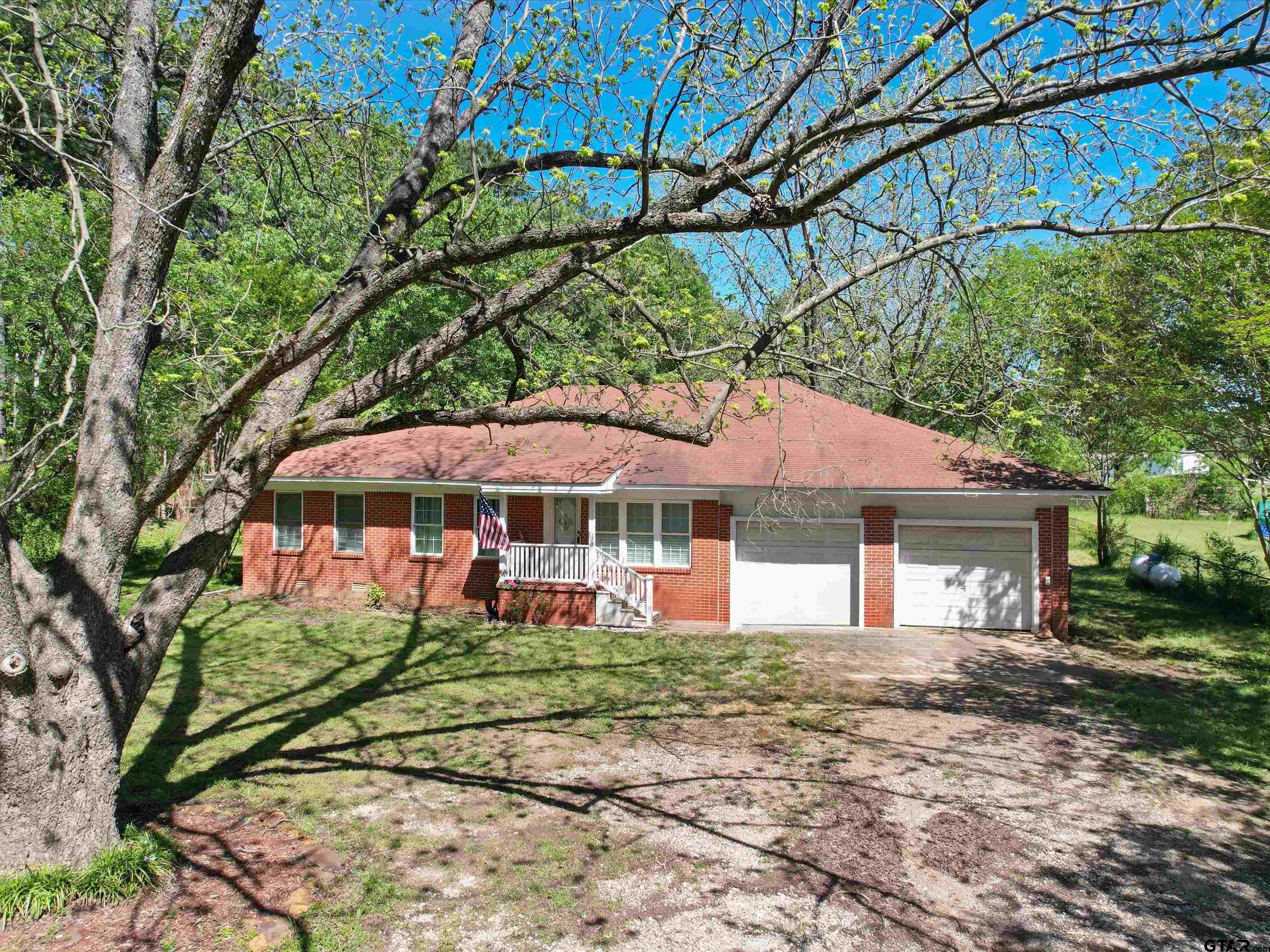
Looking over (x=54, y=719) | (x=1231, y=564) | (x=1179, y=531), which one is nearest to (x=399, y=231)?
(x=54, y=719)

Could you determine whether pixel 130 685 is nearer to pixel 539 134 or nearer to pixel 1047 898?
pixel 539 134

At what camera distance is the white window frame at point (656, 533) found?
55.1ft

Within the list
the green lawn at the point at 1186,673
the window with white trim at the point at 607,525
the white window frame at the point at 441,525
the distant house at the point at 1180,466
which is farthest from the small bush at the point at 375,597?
the distant house at the point at 1180,466

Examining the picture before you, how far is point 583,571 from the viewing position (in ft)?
54.0

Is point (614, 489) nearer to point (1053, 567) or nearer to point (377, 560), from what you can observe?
point (377, 560)

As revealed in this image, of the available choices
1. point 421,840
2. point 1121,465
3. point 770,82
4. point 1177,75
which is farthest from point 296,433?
point 1121,465

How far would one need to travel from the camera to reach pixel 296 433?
18.9 ft

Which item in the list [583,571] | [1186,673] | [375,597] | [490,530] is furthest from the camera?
[375,597]

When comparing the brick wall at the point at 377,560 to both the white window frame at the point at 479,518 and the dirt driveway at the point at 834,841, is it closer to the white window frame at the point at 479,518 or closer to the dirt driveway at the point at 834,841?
the white window frame at the point at 479,518

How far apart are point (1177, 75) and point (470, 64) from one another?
4.46 meters

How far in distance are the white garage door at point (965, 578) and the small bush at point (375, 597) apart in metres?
11.3

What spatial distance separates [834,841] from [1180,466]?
3984cm

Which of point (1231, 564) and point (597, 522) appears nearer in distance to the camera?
point (597, 522)

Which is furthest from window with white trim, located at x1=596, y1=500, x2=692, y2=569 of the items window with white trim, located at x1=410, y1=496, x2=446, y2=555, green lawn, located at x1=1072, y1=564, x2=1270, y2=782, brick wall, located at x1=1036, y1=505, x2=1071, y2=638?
green lawn, located at x1=1072, y1=564, x2=1270, y2=782
